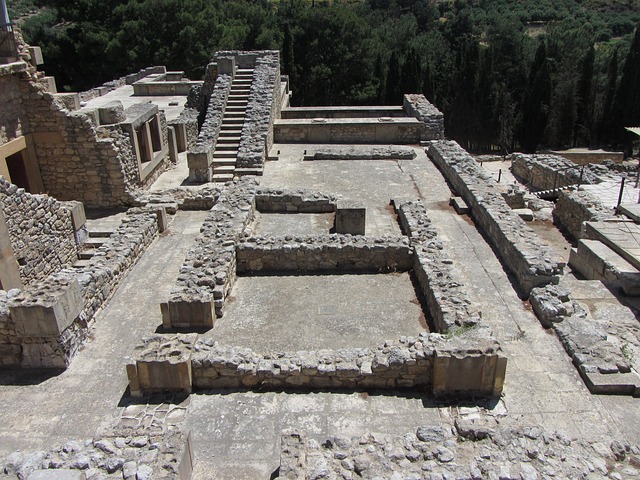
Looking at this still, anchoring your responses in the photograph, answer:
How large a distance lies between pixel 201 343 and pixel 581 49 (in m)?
35.1

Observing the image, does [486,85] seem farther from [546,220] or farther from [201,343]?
[201,343]

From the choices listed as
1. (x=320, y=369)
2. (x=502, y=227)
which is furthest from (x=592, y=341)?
(x=320, y=369)

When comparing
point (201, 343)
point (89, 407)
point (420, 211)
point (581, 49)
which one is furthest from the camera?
point (581, 49)

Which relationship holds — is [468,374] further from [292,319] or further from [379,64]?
[379,64]

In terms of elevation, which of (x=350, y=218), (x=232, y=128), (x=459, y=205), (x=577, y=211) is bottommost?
(x=577, y=211)

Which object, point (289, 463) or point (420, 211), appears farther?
point (420, 211)

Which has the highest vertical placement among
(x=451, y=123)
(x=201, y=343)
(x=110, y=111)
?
(x=110, y=111)

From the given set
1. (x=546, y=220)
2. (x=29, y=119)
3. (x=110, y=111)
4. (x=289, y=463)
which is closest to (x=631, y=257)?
(x=546, y=220)

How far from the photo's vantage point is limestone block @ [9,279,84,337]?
277 inches

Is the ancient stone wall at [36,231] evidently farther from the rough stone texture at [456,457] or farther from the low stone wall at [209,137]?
the rough stone texture at [456,457]

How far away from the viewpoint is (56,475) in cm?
482

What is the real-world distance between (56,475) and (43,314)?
2.79 metres

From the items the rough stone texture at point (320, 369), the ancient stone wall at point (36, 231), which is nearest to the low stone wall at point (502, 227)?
the rough stone texture at point (320, 369)

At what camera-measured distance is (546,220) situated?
15.1 meters
